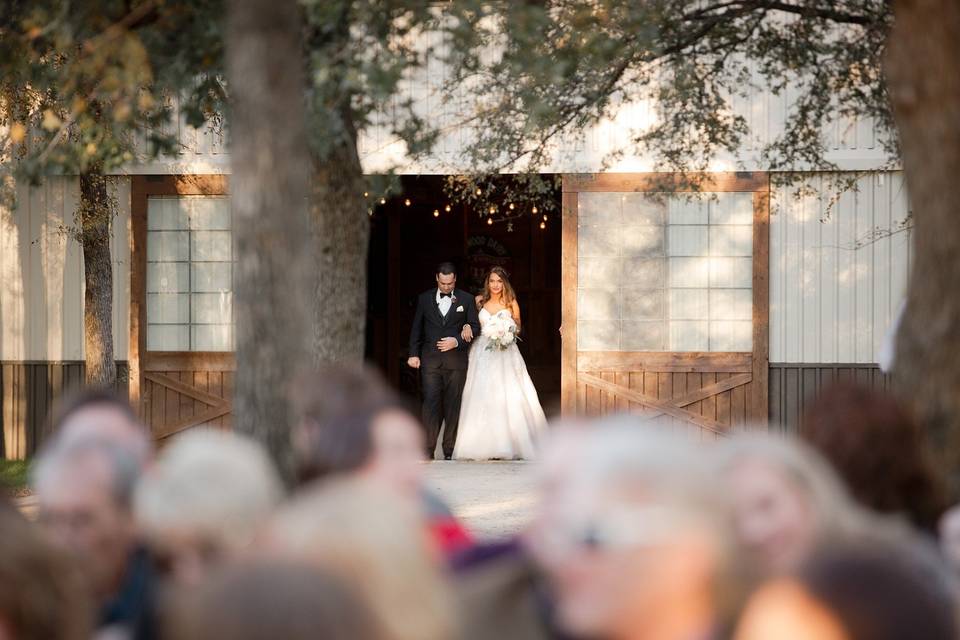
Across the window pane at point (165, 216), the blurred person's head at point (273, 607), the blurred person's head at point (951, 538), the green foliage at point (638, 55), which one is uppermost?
the green foliage at point (638, 55)

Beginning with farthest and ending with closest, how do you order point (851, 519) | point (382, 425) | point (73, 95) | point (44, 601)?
point (73, 95), point (382, 425), point (851, 519), point (44, 601)

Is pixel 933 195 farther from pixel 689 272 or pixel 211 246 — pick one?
pixel 211 246

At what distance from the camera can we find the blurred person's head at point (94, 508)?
3.16 meters

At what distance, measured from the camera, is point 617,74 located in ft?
29.7

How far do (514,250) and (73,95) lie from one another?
12630 mm

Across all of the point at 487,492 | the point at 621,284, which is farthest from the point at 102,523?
the point at 621,284

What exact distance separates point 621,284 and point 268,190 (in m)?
9.61

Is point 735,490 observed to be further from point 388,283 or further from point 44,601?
point 388,283

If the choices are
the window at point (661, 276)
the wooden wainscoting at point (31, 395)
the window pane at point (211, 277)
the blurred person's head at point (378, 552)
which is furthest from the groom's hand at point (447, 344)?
the blurred person's head at point (378, 552)

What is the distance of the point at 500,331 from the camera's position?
550 inches

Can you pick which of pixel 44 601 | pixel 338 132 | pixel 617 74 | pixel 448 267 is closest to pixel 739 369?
pixel 448 267

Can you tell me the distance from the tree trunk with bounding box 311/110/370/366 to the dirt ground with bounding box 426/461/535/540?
2.72m

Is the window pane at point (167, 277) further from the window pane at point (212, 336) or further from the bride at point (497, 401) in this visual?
the bride at point (497, 401)

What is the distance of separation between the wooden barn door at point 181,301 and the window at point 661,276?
3.58 metres
